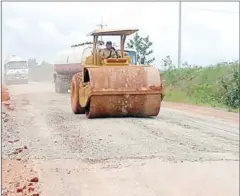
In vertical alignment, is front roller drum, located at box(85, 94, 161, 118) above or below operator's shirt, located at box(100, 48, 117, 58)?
below

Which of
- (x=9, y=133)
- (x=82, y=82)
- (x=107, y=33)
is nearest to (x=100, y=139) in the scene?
(x=9, y=133)

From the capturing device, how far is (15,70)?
1371 inches

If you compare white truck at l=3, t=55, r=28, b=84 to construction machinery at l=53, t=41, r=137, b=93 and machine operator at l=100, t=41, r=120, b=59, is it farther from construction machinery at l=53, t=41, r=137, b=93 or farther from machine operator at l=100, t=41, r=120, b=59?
machine operator at l=100, t=41, r=120, b=59

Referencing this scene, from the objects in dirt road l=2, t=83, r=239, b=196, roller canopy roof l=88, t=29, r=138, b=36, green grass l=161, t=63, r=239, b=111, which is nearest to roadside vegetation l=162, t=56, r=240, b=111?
green grass l=161, t=63, r=239, b=111

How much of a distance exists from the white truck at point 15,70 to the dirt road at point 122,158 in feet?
76.2

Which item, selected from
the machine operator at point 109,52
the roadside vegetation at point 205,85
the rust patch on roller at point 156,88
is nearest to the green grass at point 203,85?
the roadside vegetation at point 205,85

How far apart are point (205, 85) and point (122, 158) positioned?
17.9m

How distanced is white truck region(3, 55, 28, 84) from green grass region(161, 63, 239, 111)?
9.79 m

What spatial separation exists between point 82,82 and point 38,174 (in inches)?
262

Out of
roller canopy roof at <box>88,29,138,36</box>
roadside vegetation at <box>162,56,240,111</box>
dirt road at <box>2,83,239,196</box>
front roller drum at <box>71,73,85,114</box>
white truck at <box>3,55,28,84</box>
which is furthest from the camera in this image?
white truck at <box>3,55,28,84</box>

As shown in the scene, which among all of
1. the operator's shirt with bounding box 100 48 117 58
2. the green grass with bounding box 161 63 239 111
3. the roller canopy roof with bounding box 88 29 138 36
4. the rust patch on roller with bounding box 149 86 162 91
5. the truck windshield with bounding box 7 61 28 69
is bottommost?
the green grass with bounding box 161 63 239 111

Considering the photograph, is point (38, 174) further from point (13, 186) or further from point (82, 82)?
point (82, 82)

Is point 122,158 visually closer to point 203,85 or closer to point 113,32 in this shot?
point 113,32

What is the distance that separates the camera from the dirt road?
238 inches
